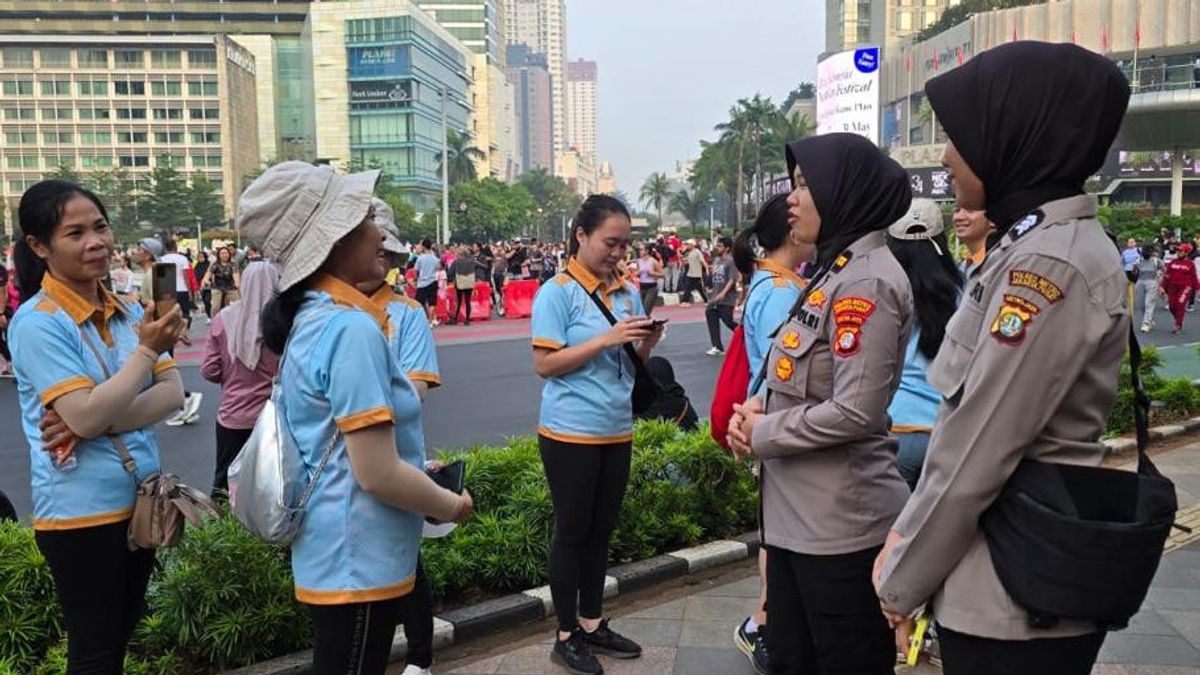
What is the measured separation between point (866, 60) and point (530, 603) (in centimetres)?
2023

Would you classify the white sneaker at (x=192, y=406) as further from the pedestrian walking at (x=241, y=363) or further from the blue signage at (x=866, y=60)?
the blue signage at (x=866, y=60)

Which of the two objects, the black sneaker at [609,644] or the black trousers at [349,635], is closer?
the black trousers at [349,635]

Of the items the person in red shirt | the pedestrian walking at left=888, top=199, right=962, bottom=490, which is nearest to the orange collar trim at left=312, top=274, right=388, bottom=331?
the pedestrian walking at left=888, top=199, right=962, bottom=490

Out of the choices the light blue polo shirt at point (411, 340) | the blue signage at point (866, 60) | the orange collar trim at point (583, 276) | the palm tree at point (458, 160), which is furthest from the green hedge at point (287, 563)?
the palm tree at point (458, 160)

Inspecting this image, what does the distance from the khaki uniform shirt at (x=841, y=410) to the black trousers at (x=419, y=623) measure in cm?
148

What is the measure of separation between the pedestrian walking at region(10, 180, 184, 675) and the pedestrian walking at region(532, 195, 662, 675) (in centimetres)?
134

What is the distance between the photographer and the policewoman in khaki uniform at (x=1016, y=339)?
1.51 metres

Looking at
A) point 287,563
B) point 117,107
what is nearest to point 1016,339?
point 287,563

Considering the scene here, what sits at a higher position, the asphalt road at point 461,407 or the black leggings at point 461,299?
the black leggings at point 461,299

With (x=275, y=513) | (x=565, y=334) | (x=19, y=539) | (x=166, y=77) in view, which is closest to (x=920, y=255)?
(x=565, y=334)

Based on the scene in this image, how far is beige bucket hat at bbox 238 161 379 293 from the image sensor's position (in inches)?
81.1

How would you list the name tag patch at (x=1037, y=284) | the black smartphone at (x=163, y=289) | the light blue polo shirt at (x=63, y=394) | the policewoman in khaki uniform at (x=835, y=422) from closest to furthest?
the name tag patch at (x=1037, y=284) < the policewoman in khaki uniform at (x=835, y=422) < the light blue polo shirt at (x=63, y=394) < the black smartphone at (x=163, y=289)

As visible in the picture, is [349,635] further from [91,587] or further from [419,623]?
[419,623]

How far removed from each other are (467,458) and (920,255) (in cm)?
274
